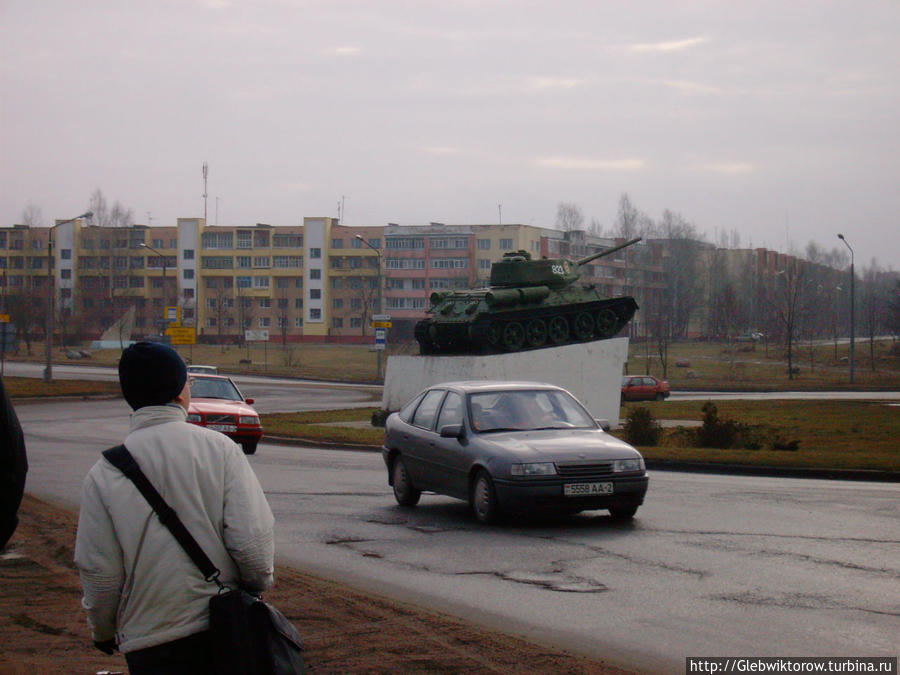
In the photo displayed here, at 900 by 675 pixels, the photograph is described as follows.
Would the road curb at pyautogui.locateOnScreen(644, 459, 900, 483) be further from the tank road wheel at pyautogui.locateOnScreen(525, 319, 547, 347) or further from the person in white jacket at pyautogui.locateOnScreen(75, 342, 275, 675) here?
the person in white jacket at pyautogui.locateOnScreen(75, 342, 275, 675)

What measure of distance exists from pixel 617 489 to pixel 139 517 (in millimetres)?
7909

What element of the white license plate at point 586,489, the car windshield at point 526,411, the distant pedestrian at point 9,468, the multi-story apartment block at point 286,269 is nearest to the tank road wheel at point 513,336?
the car windshield at point 526,411

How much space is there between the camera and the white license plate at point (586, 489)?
10898 mm

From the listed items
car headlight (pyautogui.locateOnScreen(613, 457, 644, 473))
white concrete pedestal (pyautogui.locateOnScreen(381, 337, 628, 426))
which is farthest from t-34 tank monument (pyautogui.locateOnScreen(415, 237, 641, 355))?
car headlight (pyautogui.locateOnScreen(613, 457, 644, 473))

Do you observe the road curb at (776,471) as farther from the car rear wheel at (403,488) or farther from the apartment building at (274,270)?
the apartment building at (274,270)

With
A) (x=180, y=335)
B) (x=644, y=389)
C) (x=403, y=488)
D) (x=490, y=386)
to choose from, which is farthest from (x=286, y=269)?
(x=490, y=386)

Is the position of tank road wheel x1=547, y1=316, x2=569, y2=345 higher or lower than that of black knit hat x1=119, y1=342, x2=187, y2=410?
higher

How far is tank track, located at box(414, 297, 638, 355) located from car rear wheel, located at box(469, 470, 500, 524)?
1914 centimetres

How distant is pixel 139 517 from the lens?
364 centimetres

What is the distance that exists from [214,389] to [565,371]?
38.1 ft

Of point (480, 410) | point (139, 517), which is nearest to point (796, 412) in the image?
point (480, 410)

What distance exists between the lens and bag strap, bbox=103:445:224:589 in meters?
3.60

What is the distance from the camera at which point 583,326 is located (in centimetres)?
3422

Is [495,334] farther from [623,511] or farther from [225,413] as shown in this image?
[623,511]
